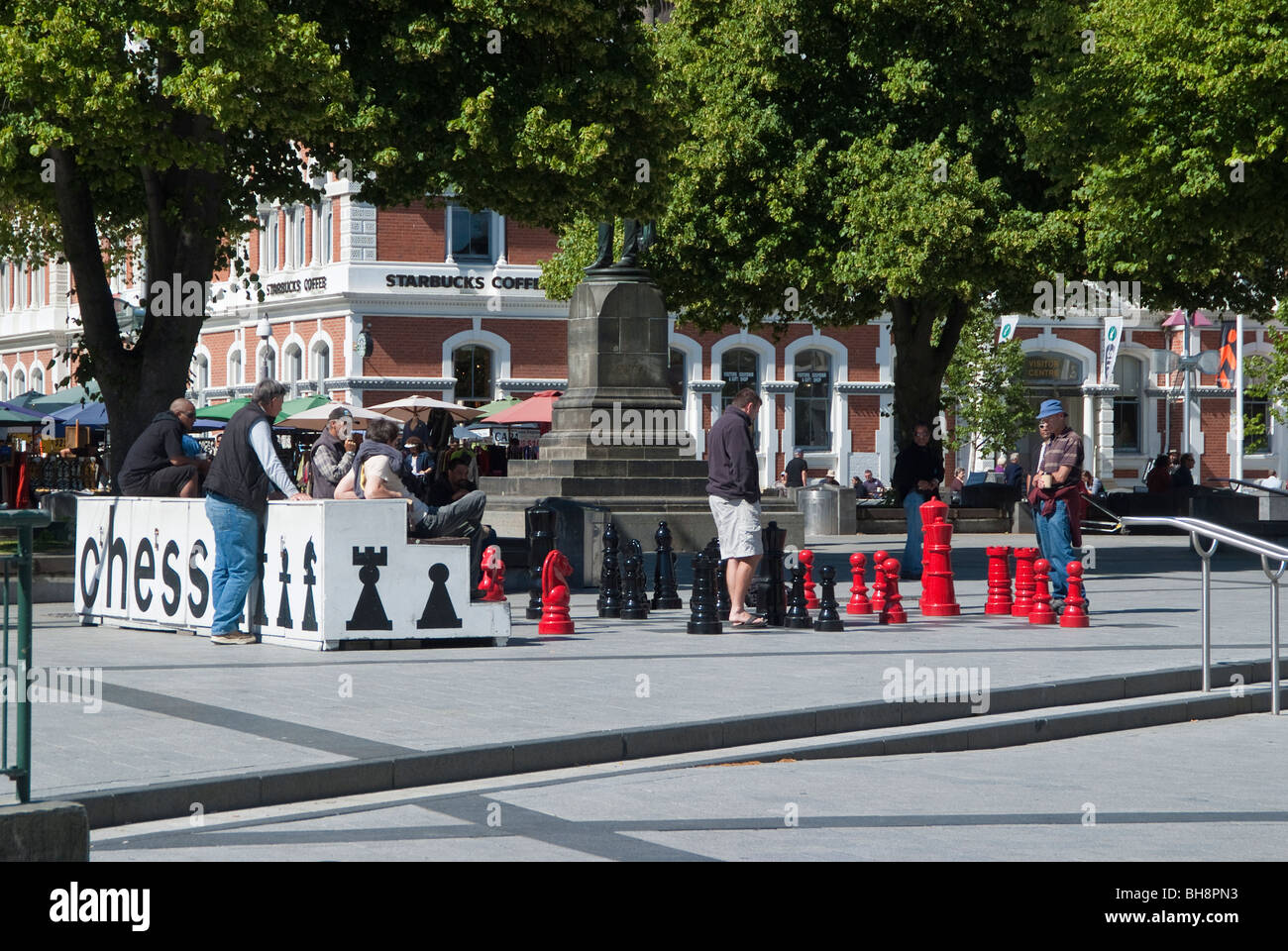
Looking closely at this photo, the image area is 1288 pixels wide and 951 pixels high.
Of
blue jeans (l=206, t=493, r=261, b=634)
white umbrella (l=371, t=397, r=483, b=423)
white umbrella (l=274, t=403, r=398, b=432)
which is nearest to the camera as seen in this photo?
blue jeans (l=206, t=493, r=261, b=634)

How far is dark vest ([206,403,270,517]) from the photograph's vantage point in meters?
12.5

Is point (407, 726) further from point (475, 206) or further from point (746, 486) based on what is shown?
point (475, 206)

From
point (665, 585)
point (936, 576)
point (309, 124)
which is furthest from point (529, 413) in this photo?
point (936, 576)

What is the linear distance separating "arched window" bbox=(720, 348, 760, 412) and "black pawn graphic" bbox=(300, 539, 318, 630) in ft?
128

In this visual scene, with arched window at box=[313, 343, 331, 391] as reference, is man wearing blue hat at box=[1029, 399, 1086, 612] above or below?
below

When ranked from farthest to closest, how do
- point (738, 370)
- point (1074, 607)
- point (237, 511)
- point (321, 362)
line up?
point (738, 370) → point (321, 362) → point (1074, 607) → point (237, 511)

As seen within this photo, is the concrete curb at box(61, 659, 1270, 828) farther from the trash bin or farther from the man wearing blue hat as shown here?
the trash bin

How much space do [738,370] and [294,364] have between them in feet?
43.2

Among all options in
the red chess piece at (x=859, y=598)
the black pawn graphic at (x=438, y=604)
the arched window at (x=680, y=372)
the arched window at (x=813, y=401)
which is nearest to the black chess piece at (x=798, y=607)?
the red chess piece at (x=859, y=598)

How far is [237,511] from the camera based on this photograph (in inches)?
493

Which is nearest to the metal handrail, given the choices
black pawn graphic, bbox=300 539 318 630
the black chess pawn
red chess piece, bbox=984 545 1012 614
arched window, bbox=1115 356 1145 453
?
red chess piece, bbox=984 545 1012 614

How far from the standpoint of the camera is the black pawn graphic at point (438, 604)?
1230cm

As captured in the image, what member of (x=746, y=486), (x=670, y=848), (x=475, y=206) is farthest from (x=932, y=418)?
(x=670, y=848)

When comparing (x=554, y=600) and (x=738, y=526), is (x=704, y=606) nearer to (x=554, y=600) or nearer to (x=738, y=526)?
(x=738, y=526)
